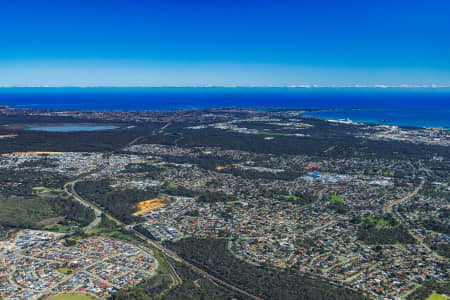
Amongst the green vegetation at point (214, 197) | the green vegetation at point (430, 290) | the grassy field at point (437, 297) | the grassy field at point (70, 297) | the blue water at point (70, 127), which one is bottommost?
the grassy field at point (70, 297)

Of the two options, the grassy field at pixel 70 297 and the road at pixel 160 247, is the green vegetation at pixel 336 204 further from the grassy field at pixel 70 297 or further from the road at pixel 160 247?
the grassy field at pixel 70 297

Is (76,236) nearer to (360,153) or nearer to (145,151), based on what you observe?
(145,151)

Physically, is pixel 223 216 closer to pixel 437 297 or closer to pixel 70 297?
pixel 70 297

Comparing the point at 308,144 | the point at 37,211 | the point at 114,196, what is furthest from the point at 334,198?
the point at 308,144

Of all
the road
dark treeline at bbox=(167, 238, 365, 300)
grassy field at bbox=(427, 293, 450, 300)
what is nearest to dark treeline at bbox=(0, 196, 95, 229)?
the road

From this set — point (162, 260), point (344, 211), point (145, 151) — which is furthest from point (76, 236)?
point (145, 151)

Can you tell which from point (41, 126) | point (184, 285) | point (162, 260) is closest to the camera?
point (184, 285)

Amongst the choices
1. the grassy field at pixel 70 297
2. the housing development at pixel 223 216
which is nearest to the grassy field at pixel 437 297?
the housing development at pixel 223 216
